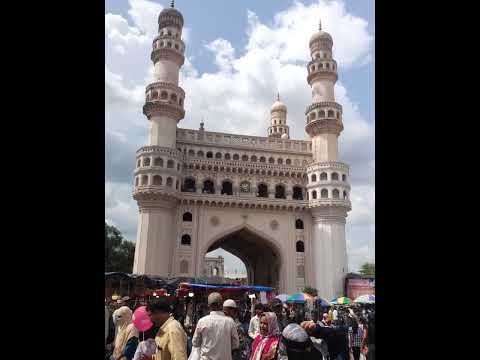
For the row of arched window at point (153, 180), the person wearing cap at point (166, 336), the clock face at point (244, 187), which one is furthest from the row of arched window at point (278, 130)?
the person wearing cap at point (166, 336)

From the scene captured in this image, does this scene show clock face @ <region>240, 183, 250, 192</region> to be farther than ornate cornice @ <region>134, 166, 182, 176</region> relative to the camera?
Yes

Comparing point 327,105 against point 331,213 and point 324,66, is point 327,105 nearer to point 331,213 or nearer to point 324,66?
point 324,66

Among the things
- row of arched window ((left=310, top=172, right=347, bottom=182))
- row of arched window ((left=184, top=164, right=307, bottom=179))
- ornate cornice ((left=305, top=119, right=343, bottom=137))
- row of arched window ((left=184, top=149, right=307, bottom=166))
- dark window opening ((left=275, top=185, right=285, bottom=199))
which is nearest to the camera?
row of arched window ((left=310, top=172, right=347, bottom=182))

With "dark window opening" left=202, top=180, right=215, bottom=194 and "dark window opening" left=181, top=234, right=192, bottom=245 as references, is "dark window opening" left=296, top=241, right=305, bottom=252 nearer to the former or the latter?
"dark window opening" left=202, top=180, right=215, bottom=194

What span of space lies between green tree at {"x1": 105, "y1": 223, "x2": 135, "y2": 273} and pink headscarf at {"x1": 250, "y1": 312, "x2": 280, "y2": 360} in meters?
41.9

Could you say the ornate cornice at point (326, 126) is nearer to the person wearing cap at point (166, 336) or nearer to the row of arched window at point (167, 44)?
the row of arched window at point (167, 44)

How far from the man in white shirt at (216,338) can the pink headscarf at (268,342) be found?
297 mm

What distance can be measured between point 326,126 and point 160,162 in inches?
561

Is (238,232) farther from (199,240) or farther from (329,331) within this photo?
(329,331)

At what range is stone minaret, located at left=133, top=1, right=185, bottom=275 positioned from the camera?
2741 cm

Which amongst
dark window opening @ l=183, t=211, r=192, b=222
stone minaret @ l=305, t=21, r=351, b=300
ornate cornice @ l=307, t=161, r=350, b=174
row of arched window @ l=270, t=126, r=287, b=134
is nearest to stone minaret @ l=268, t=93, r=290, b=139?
row of arched window @ l=270, t=126, r=287, b=134

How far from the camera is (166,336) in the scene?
13.5 feet
